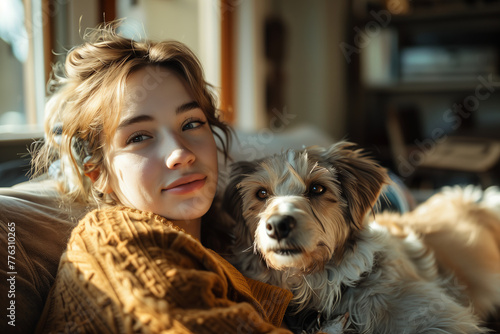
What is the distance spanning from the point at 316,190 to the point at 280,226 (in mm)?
207

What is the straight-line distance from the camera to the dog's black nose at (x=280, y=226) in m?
1.00

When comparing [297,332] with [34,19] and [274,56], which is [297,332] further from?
[274,56]

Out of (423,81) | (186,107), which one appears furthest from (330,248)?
(423,81)

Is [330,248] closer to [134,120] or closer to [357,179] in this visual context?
[357,179]

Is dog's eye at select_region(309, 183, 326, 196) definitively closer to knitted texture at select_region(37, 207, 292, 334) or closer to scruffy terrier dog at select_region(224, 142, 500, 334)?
scruffy terrier dog at select_region(224, 142, 500, 334)

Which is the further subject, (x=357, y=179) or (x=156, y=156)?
(x=357, y=179)

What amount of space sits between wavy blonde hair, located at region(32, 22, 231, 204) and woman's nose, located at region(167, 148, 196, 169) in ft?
0.58

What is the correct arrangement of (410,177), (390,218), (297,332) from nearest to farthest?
(297,332)
(390,218)
(410,177)

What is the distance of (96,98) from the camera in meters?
1.14

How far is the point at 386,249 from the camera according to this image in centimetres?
124

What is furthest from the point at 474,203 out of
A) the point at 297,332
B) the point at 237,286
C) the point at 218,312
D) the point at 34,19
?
the point at 34,19

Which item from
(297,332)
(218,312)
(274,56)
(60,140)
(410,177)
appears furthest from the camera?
(274,56)

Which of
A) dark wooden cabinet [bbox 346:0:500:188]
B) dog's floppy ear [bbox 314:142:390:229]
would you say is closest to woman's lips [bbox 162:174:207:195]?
dog's floppy ear [bbox 314:142:390:229]

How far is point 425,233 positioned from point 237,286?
1.04m
